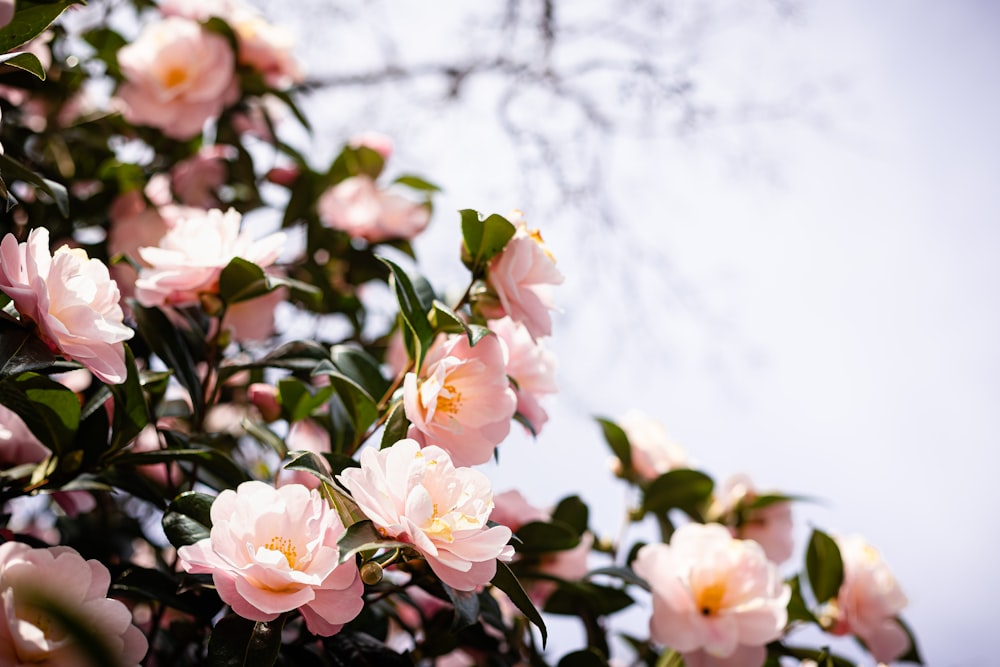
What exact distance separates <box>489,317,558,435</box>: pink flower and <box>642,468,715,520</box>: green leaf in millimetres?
357

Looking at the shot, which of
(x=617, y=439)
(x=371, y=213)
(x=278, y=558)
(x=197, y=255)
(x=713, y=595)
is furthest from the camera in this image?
(x=371, y=213)

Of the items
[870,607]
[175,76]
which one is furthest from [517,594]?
[175,76]

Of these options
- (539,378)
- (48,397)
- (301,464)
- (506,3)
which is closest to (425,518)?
(301,464)

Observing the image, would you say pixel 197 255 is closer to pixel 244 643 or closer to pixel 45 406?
pixel 45 406

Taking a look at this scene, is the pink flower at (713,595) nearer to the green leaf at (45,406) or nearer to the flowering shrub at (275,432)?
the flowering shrub at (275,432)

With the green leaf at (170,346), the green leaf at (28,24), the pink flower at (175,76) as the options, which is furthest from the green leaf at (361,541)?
the pink flower at (175,76)

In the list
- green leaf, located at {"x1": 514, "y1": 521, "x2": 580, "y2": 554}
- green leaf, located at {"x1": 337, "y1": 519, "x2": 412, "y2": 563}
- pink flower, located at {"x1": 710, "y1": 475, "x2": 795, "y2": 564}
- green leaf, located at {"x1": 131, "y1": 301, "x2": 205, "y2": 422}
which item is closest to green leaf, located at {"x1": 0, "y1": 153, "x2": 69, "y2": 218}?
green leaf, located at {"x1": 131, "y1": 301, "x2": 205, "y2": 422}

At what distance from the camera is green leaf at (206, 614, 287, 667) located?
0.48m

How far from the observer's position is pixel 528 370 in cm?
66

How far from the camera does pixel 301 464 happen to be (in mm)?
500

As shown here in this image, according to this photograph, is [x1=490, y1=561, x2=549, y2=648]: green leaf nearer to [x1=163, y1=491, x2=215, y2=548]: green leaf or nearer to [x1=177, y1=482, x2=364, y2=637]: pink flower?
[x1=177, y1=482, x2=364, y2=637]: pink flower

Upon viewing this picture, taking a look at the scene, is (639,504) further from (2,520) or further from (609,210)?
(609,210)

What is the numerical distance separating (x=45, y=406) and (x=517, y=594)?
388mm

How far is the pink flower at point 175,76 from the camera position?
1056 millimetres
